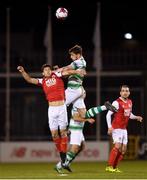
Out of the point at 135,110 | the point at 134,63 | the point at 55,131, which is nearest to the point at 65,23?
the point at 134,63

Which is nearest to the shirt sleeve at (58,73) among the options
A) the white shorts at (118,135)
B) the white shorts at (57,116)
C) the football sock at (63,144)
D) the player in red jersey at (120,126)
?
the white shorts at (57,116)

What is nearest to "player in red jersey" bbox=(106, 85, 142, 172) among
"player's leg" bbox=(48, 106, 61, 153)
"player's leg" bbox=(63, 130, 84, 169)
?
"player's leg" bbox=(63, 130, 84, 169)

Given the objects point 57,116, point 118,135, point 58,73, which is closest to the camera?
point 58,73

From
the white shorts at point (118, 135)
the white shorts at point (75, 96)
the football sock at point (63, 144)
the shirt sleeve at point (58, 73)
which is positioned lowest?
the football sock at point (63, 144)

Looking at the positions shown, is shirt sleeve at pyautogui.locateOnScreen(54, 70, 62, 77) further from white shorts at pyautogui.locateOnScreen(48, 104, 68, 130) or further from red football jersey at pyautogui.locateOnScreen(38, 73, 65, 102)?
white shorts at pyautogui.locateOnScreen(48, 104, 68, 130)

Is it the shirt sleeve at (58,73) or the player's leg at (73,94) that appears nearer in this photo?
the shirt sleeve at (58,73)

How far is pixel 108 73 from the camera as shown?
35.5 meters

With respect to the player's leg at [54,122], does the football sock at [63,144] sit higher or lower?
lower

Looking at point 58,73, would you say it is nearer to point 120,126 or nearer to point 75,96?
point 75,96

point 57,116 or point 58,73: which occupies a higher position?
point 58,73

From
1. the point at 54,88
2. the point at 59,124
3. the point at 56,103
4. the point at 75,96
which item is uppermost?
the point at 54,88

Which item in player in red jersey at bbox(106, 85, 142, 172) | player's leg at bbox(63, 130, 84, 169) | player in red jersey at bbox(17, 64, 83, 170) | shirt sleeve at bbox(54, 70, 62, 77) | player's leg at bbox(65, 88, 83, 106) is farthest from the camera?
player in red jersey at bbox(106, 85, 142, 172)

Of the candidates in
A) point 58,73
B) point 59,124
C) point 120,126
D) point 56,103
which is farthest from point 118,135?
point 58,73

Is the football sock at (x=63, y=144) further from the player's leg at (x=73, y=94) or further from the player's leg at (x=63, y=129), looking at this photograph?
the player's leg at (x=73, y=94)
